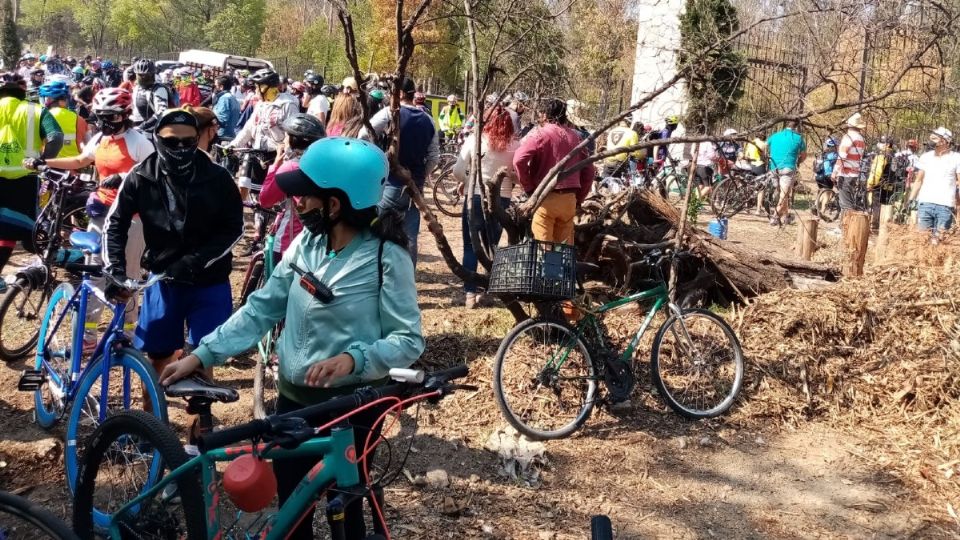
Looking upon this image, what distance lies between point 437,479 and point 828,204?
1436 cm

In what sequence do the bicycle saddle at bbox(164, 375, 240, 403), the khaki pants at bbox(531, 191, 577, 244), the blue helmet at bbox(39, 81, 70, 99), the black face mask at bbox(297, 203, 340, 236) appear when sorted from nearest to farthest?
the bicycle saddle at bbox(164, 375, 240, 403) < the black face mask at bbox(297, 203, 340, 236) < the khaki pants at bbox(531, 191, 577, 244) < the blue helmet at bbox(39, 81, 70, 99)

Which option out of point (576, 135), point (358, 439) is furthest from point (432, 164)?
point (358, 439)

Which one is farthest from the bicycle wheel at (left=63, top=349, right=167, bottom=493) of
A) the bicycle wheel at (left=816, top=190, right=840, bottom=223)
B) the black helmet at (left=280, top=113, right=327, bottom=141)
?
the bicycle wheel at (left=816, top=190, right=840, bottom=223)

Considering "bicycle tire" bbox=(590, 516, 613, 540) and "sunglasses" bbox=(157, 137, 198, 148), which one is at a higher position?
"sunglasses" bbox=(157, 137, 198, 148)

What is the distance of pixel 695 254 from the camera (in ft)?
24.4

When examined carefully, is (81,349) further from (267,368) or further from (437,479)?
(437,479)

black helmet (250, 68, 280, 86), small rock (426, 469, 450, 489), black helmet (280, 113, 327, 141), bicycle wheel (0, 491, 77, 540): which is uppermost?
black helmet (250, 68, 280, 86)

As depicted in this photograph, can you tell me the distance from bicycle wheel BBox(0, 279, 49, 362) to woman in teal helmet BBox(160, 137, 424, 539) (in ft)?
12.3

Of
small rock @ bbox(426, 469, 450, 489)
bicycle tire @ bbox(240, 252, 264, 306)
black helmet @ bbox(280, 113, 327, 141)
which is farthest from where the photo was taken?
bicycle tire @ bbox(240, 252, 264, 306)

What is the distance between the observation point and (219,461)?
269 centimetres

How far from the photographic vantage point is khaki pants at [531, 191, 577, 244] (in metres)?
6.80

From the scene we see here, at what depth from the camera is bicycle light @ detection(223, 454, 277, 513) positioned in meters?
2.37

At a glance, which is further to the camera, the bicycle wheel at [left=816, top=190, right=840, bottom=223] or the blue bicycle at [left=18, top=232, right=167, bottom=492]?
the bicycle wheel at [left=816, top=190, right=840, bottom=223]

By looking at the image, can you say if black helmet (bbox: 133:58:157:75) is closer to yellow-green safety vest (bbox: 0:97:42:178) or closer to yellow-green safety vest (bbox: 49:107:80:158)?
yellow-green safety vest (bbox: 49:107:80:158)
